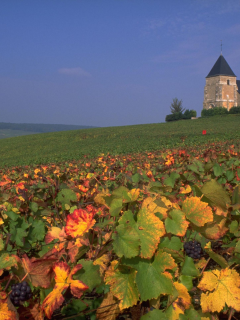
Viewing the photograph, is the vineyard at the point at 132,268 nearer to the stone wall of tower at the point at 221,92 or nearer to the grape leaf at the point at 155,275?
the grape leaf at the point at 155,275

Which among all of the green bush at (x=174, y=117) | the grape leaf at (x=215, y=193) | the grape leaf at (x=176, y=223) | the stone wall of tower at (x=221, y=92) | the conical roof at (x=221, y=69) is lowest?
the grape leaf at (x=176, y=223)

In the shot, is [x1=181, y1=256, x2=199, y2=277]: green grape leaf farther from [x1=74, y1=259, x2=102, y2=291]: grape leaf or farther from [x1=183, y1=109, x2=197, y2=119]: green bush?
[x1=183, y1=109, x2=197, y2=119]: green bush

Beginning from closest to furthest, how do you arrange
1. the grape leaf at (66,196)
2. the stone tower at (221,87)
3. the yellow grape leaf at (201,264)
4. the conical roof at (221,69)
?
the yellow grape leaf at (201,264) < the grape leaf at (66,196) < the stone tower at (221,87) < the conical roof at (221,69)

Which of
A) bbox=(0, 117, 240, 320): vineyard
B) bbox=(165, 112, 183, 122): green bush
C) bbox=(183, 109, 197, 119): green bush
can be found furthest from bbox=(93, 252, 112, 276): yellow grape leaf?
bbox=(183, 109, 197, 119): green bush

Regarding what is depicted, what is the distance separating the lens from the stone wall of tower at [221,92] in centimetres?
7881

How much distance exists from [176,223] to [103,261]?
0.26 metres

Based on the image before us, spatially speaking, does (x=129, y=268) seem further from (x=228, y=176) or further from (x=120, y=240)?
(x=228, y=176)

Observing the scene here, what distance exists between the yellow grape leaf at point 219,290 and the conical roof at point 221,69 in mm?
84564

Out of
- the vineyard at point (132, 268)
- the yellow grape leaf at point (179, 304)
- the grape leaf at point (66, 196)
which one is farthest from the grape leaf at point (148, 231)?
the grape leaf at point (66, 196)

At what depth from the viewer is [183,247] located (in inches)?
40.8

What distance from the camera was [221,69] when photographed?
262 feet

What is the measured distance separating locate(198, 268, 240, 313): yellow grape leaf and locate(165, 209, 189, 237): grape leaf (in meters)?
0.14

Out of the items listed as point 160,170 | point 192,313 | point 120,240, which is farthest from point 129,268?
point 160,170

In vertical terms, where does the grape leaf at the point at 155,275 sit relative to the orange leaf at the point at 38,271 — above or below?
below
